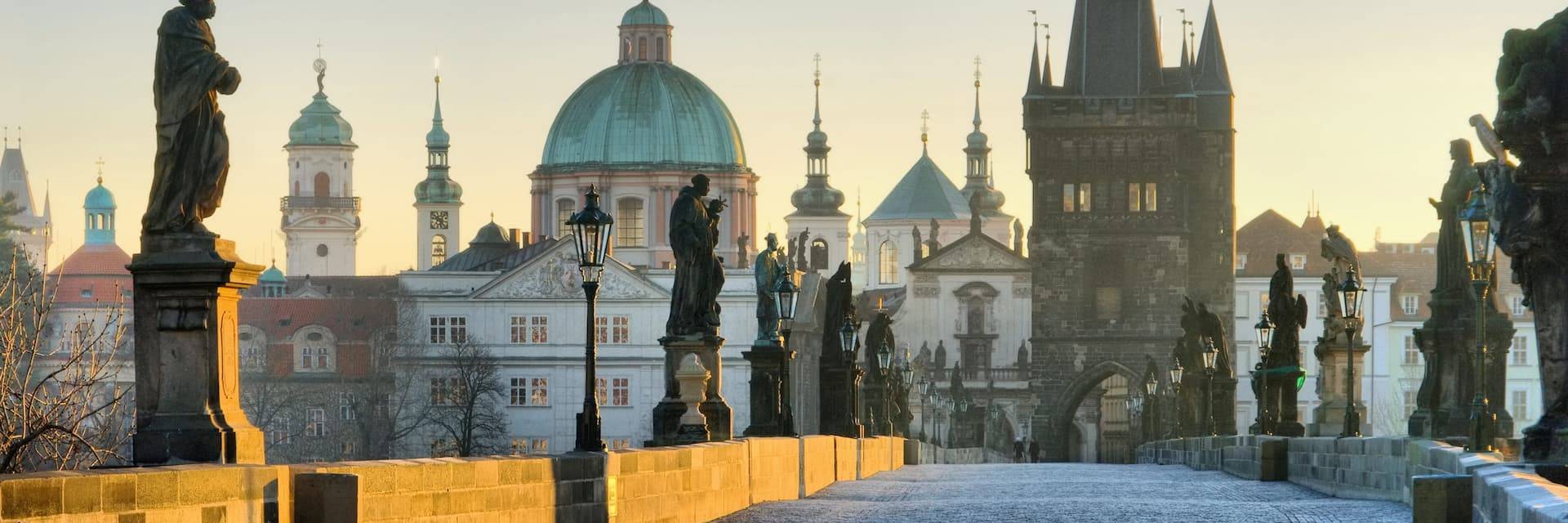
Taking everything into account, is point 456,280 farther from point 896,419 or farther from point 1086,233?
point 896,419

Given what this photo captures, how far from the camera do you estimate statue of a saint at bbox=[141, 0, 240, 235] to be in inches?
629

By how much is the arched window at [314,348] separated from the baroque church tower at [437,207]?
186 ft

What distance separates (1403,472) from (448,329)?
10003cm

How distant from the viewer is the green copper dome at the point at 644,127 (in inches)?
5655

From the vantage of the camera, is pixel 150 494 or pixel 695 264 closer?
pixel 150 494

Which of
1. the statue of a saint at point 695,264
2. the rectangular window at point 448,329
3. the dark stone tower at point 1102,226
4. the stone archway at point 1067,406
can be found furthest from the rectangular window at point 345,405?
the statue of a saint at point 695,264

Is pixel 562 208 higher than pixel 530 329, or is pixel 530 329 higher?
pixel 562 208

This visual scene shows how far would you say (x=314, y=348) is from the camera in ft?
410

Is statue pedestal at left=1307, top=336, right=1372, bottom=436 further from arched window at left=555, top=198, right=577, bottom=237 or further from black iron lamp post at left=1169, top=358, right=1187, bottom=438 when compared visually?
arched window at left=555, top=198, right=577, bottom=237

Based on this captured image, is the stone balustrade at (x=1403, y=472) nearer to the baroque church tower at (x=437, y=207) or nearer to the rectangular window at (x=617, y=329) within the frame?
the rectangular window at (x=617, y=329)

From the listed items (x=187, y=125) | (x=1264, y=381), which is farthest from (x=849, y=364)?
(x=187, y=125)

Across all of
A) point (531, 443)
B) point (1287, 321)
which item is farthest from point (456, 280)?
point (1287, 321)

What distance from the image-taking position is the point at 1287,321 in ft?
132

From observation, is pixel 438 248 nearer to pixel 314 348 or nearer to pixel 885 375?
pixel 314 348
